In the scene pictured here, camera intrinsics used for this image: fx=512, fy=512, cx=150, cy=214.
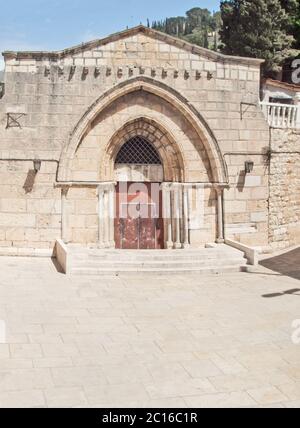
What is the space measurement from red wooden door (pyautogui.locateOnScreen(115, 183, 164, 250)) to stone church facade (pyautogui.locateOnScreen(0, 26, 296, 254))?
28mm

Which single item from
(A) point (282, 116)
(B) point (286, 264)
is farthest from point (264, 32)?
(B) point (286, 264)

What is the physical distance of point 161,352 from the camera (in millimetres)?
7336

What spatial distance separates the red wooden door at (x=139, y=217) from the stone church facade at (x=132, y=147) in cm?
3

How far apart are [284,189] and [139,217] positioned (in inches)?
170

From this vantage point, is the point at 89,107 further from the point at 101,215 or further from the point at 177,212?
the point at 177,212

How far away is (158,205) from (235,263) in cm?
280

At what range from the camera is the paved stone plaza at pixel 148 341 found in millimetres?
5992

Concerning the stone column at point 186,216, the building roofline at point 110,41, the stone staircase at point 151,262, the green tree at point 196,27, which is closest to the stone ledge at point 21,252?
the stone staircase at point 151,262

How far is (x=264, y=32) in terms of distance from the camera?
24281 millimetres

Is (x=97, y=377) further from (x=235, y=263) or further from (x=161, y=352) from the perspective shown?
(x=235, y=263)

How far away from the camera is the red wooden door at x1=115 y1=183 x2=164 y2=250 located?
14.0 m

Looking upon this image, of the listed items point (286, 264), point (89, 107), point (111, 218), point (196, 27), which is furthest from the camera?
point (196, 27)

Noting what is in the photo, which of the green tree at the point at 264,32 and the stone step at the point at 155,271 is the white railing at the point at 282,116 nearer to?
the stone step at the point at 155,271

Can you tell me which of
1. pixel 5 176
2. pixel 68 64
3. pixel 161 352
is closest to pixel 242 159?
pixel 68 64
